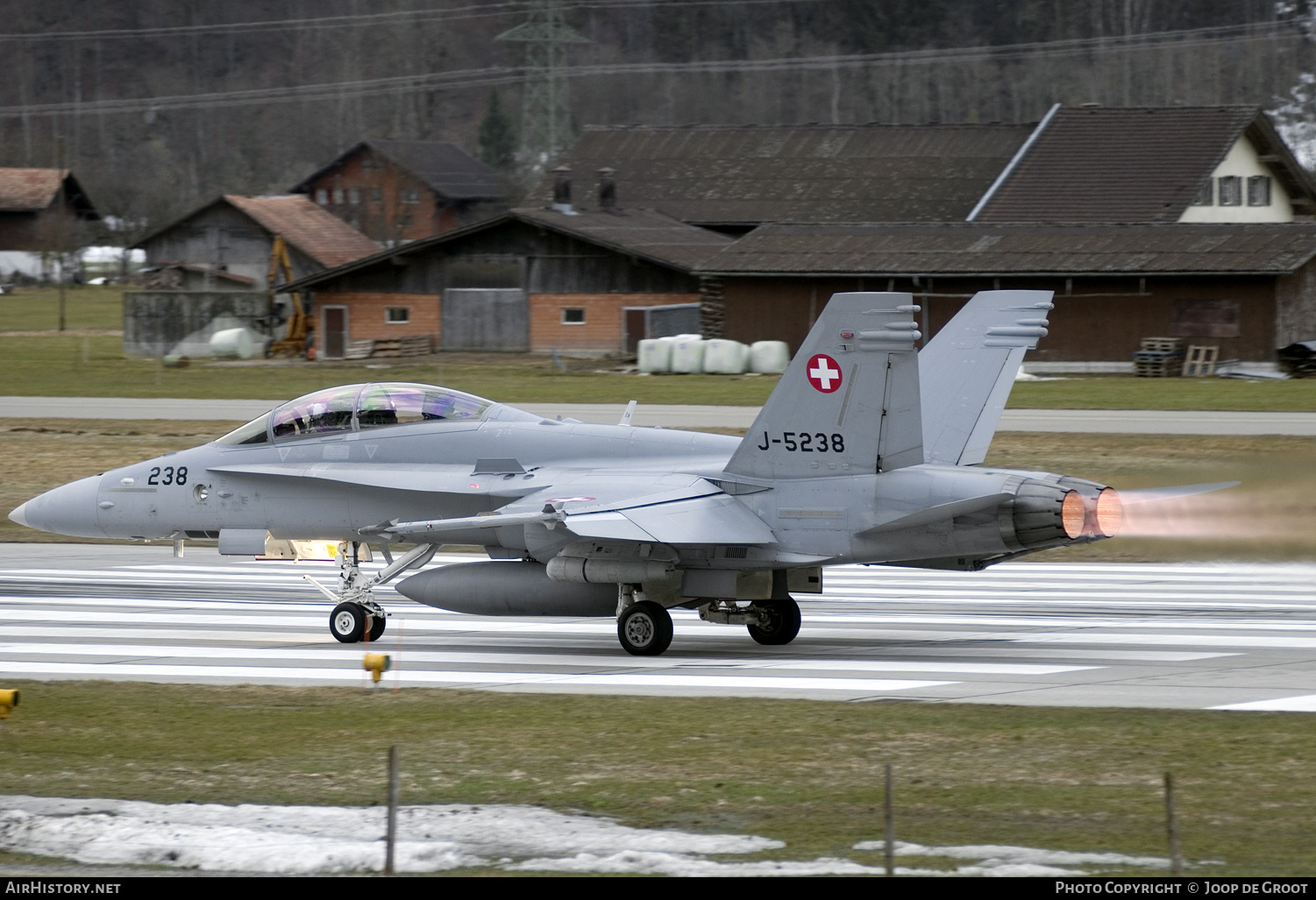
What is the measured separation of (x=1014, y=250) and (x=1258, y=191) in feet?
46.3

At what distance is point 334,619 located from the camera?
680 inches

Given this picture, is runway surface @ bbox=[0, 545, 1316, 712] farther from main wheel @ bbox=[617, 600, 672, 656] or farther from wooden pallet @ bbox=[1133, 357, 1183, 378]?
wooden pallet @ bbox=[1133, 357, 1183, 378]

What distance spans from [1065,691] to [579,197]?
62523 millimetres

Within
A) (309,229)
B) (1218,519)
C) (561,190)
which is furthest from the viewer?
(309,229)

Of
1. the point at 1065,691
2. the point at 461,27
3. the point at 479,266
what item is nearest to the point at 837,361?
the point at 1065,691

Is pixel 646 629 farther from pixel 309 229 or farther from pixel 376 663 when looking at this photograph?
pixel 309 229

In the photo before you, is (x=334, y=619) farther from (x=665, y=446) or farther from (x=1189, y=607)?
(x=1189, y=607)

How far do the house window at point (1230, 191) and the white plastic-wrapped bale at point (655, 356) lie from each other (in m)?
23.2

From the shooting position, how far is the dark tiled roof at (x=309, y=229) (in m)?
84.1

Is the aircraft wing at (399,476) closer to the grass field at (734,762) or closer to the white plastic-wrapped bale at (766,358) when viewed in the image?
the grass field at (734,762)

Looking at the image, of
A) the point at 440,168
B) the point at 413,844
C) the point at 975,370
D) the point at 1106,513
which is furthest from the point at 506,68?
the point at 413,844

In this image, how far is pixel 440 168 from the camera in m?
109

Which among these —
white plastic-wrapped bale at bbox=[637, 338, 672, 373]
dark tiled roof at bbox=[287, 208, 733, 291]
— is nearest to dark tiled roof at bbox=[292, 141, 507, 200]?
dark tiled roof at bbox=[287, 208, 733, 291]

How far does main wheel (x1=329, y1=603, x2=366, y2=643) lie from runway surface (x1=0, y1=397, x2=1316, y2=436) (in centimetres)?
2021
